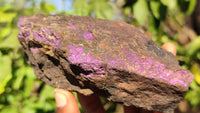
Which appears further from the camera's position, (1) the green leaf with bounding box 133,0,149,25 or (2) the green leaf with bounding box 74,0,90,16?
(2) the green leaf with bounding box 74,0,90,16

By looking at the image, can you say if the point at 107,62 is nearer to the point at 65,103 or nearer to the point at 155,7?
the point at 65,103

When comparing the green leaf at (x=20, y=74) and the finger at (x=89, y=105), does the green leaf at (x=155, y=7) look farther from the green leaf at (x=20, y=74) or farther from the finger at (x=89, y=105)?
the green leaf at (x=20, y=74)

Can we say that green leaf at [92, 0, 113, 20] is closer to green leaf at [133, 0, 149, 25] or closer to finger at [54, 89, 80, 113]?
green leaf at [133, 0, 149, 25]

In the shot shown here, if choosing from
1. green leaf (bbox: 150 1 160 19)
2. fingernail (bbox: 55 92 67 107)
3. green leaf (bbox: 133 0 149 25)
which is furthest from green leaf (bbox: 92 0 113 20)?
fingernail (bbox: 55 92 67 107)

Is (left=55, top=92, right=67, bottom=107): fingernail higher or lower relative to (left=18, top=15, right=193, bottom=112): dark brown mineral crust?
lower

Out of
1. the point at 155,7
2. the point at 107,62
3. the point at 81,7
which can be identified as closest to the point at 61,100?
the point at 107,62

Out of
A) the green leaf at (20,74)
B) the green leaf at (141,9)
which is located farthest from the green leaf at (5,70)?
the green leaf at (141,9)
